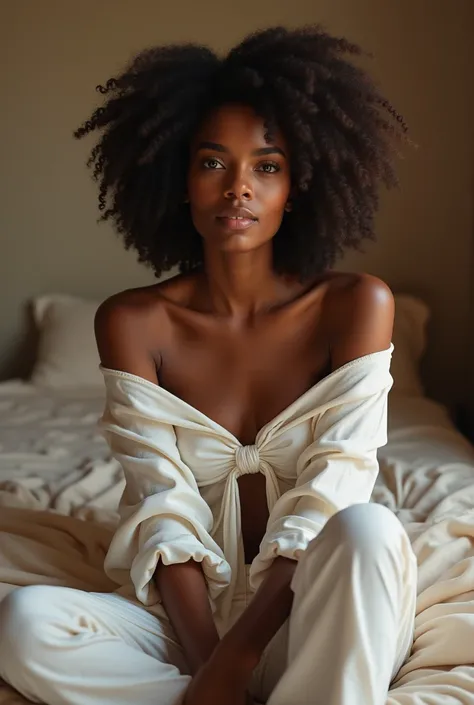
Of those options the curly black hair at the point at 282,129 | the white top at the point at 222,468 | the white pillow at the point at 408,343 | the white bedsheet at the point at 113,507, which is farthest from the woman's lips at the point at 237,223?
the white pillow at the point at 408,343

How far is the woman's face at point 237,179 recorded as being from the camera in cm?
125

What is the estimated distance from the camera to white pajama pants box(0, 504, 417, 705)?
923mm

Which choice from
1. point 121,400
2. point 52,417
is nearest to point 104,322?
point 121,400

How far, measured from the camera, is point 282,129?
50.6 inches

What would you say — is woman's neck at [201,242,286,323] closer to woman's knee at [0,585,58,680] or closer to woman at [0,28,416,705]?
woman at [0,28,416,705]

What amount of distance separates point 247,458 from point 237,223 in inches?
12.5

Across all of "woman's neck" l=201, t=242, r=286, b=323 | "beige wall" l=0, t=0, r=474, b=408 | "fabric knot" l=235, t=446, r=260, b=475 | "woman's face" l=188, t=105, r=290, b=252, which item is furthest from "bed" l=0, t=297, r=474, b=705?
"woman's face" l=188, t=105, r=290, b=252

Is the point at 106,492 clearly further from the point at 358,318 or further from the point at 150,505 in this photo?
the point at 358,318

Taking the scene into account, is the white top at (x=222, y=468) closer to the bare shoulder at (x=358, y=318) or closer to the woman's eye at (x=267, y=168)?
the bare shoulder at (x=358, y=318)

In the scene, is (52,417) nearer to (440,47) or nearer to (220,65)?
(220,65)

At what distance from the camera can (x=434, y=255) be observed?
9.09ft

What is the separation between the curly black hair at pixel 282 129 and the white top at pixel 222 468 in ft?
0.75

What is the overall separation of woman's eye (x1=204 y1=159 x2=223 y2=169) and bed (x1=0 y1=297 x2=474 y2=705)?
2.05ft

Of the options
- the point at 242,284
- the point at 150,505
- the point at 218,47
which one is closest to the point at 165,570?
the point at 150,505
